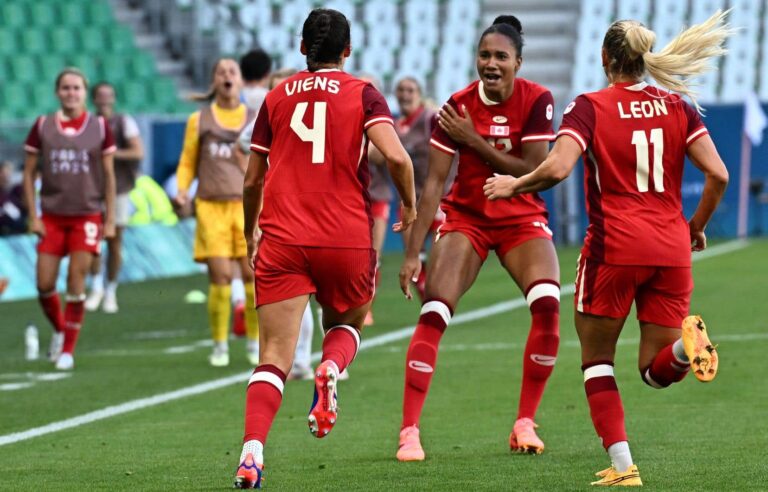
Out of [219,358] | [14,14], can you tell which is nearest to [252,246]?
[219,358]

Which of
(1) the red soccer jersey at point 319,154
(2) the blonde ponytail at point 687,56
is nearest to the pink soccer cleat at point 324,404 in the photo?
(1) the red soccer jersey at point 319,154

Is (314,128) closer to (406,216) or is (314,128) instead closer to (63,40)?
(406,216)

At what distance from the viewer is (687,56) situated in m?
6.32

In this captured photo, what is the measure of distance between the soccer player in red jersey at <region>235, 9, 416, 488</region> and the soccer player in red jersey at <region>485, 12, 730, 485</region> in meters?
0.80

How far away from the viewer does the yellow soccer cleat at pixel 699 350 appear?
6.06 metres

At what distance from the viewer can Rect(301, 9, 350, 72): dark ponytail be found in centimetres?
654

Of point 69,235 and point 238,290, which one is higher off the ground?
point 69,235

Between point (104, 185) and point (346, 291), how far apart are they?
596cm

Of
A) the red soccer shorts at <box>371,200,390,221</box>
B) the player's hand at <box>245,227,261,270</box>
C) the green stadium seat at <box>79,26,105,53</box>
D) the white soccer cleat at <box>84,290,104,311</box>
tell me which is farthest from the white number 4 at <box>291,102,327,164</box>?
the green stadium seat at <box>79,26,105,53</box>

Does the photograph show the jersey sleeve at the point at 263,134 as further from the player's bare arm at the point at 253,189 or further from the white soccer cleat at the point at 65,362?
the white soccer cleat at the point at 65,362

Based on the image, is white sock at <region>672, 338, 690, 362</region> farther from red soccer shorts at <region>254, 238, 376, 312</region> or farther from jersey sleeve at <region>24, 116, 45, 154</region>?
jersey sleeve at <region>24, 116, 45, 154</region>

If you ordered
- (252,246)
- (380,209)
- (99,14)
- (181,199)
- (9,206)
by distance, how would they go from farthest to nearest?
(99,14) < (9,206) < (380,209) < (181,199) < (252,246)

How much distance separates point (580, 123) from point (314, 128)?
1070 millimetres

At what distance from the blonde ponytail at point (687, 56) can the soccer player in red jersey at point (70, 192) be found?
6505 mm
